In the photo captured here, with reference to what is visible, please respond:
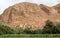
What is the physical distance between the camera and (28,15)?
190ft

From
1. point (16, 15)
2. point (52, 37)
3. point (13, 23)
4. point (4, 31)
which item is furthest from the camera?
point (16, 15)

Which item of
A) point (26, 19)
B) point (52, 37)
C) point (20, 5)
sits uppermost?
point (20, 5)

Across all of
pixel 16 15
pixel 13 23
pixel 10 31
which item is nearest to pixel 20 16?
pixel 16 15

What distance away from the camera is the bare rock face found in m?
55.6

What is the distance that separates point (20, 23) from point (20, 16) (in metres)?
4.37

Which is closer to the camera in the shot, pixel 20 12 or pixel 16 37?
pixel 16 37

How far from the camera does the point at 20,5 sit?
61844 mm

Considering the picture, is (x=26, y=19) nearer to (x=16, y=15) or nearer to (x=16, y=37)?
(x=16, y=15)

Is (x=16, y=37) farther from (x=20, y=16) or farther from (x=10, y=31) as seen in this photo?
(x=20, y=16)

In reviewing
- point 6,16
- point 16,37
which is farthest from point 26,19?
point 16,37

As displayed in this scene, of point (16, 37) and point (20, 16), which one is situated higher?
point (20, 16)

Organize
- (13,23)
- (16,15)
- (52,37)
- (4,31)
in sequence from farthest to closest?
(16,15), (13,23), (4,31), (52,37)

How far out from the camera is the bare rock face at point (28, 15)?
55.6 metres

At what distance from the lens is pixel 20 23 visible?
54.6 m
